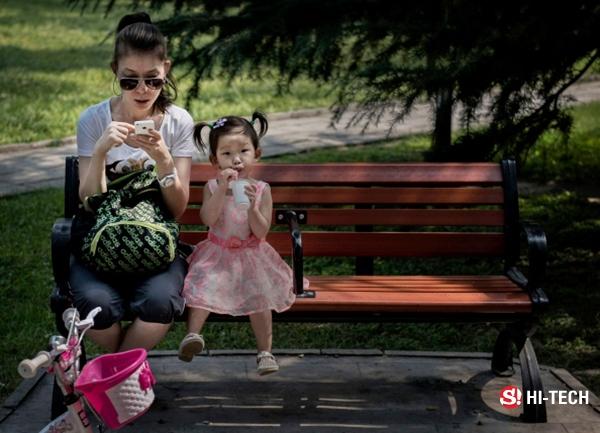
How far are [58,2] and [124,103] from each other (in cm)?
2043

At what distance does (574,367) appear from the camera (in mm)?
5387

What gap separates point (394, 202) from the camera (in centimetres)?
507

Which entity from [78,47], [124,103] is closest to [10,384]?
[124,103]

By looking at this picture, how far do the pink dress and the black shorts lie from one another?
0.35 ft

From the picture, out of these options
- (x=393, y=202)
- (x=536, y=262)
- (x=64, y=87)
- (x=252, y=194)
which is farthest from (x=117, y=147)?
(x=64, y=87)

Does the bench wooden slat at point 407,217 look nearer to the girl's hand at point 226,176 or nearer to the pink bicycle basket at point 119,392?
the girl's hand at point 226,176

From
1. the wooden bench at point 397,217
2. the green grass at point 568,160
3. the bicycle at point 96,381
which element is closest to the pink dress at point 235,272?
the wooden bench at point 397,217

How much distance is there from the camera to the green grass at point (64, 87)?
11.8 m

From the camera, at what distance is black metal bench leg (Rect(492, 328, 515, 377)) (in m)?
4.93

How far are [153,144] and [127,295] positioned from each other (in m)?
0.58

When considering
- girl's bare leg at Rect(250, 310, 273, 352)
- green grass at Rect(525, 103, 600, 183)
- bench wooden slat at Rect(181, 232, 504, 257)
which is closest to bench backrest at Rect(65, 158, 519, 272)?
bench wooden slat at Rect(181, 232, 504, 257)

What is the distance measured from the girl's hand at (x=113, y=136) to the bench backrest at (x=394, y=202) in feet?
2.50

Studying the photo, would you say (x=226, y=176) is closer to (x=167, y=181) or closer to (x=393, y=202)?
(x=167, y=181)

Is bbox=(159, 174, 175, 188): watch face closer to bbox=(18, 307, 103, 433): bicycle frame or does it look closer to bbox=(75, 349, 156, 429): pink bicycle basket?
bbox=(18, 307, 103, 433): bicycle frame
